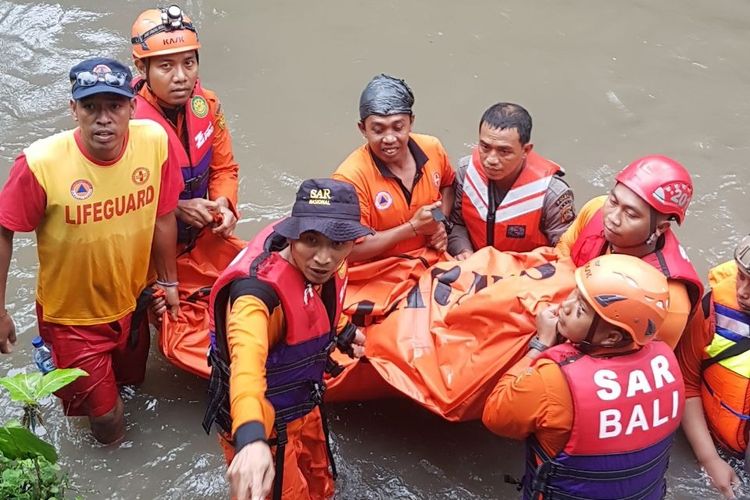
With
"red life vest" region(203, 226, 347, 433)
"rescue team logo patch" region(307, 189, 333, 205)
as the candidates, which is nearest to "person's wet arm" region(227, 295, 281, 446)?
"red life vest" region(203, 226, 347, 433)

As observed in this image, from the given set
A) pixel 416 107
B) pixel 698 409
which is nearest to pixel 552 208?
pixel 698 409

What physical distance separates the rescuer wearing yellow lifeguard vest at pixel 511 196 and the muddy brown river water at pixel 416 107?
105 centimetres

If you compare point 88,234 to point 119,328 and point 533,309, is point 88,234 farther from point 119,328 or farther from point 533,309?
point 533,309

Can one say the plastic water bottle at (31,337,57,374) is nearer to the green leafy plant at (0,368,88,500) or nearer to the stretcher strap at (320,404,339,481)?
the green leafy plant at (0,368,88,500)

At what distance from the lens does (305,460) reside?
3.44 metres

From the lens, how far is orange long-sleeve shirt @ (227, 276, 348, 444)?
234cm

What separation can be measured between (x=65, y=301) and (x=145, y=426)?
0.90 meters

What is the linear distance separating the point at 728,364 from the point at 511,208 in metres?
1.35

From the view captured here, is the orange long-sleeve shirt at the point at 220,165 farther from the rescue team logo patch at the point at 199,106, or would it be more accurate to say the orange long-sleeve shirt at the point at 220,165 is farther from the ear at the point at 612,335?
the ear at the point at 612,335

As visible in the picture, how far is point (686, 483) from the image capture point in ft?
12.8

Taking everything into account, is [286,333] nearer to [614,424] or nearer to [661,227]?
[614,424]

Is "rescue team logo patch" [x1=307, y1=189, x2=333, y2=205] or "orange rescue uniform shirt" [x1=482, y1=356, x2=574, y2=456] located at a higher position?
"rescue team logo patch" [x1=307, y1=189, x2=333, y2=205]

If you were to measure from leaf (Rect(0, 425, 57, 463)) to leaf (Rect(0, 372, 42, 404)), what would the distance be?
10cm

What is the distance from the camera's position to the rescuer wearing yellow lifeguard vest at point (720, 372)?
3.74 metres
